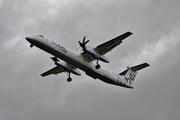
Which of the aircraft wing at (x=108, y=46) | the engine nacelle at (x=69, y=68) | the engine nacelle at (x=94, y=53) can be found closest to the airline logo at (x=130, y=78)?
the engine nacelle at (x=94, y=53)

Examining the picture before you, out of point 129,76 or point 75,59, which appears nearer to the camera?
point 75,59

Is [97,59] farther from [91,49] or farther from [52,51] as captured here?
[52,51]

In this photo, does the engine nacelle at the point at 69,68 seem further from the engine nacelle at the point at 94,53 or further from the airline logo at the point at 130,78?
the airline logo at the point at 130,78

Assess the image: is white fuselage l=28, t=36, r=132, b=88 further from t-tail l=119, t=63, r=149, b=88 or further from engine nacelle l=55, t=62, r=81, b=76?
engine nacelle l=55, t=62, r=81, b=76

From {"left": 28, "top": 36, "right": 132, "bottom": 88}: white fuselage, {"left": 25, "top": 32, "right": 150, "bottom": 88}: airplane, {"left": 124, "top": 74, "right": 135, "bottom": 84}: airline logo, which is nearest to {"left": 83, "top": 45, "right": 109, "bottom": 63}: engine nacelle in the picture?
{"left": 25, "top": 32, "right": 150, "bottom": 88}: airplane

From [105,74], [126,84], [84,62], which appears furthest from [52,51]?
[126,84]

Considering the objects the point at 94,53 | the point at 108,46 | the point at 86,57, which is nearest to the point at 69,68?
the point at 86,57

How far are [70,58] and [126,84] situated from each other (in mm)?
8579

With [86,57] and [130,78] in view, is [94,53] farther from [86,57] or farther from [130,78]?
[130,78]

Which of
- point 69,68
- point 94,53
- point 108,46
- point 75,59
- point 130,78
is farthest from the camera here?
point 130,78

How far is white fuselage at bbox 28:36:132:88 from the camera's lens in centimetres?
3312

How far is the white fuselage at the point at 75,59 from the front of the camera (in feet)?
109

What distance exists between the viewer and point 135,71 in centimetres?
4094

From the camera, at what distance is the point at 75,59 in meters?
34.6
